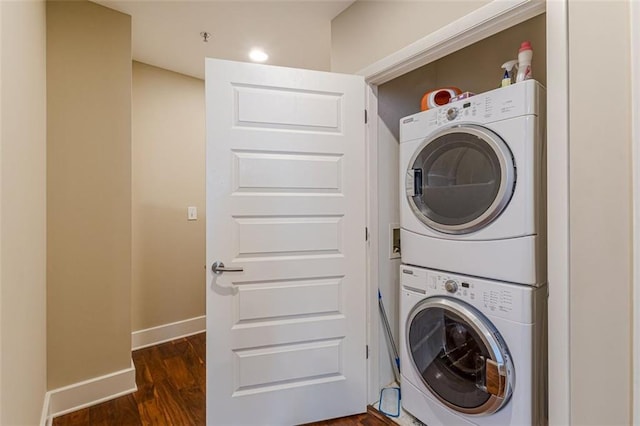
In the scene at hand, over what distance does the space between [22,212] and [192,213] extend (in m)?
1.90

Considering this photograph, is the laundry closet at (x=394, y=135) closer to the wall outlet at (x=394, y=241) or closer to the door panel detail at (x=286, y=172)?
the wall outlet at (x=394, y=241)

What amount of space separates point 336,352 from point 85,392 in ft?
5.08

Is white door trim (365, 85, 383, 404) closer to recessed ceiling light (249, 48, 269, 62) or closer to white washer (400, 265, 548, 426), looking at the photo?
white washer (400, 265, 548, 426)

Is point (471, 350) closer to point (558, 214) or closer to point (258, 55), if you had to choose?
point (558, 214)

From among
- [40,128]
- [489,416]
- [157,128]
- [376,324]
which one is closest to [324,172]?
[376,324]

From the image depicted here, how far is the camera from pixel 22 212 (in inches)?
50.4

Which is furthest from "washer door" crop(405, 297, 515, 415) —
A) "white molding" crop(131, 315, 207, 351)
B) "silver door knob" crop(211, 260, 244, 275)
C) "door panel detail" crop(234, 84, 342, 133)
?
"white molding" crop(131, 315, 207, 351)

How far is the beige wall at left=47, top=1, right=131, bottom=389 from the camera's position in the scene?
1.93 metres

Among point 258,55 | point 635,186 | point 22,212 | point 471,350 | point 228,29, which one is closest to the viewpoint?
point 635,186

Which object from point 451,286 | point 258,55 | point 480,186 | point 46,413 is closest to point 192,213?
point 258,55

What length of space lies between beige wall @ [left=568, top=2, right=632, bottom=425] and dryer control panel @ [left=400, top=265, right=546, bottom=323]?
0.66 ft

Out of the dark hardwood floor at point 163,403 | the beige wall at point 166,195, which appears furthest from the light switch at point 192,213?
the dark hardwood floor at point 163,403

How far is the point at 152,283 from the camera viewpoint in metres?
2.95

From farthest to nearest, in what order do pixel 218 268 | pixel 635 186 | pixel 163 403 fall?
pixel 163 403 → pixel 218 268 → pixel 635 186
